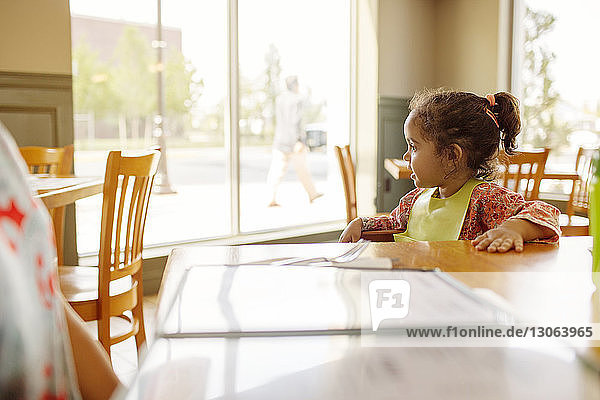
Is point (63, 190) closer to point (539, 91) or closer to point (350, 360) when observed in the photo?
point (350, 360)

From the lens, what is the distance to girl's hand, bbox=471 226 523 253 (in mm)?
834

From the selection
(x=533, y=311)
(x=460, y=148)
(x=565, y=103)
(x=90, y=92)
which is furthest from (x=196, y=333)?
(x=565, y=103)

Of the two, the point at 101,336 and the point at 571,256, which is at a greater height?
the point at 571,256

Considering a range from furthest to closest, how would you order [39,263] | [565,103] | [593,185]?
[565,103] → [593,185] → [39,263]

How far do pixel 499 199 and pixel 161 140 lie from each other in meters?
2.78

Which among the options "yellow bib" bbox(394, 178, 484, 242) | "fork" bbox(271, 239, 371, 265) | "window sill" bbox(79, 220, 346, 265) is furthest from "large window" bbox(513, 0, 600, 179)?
"fork" bbox(271, 239, 371, 265)

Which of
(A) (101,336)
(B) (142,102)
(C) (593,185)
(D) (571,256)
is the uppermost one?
(B) (142,102)

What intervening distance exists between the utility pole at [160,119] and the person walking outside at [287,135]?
904 millimetres

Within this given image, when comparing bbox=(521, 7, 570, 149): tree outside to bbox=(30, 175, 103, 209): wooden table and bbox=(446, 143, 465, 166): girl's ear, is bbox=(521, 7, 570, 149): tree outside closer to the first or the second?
bbox=(446, 143, 465, 166): girl's ear

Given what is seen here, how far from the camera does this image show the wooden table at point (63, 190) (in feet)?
4.71

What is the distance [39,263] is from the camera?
347 mm

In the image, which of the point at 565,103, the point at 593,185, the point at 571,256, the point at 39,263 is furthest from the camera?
the point at 565,103

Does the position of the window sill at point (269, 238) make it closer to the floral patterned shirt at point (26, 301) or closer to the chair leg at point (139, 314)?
the chair leg at point (139, 314)

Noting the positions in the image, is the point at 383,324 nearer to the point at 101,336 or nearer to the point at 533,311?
the point at 533,311
